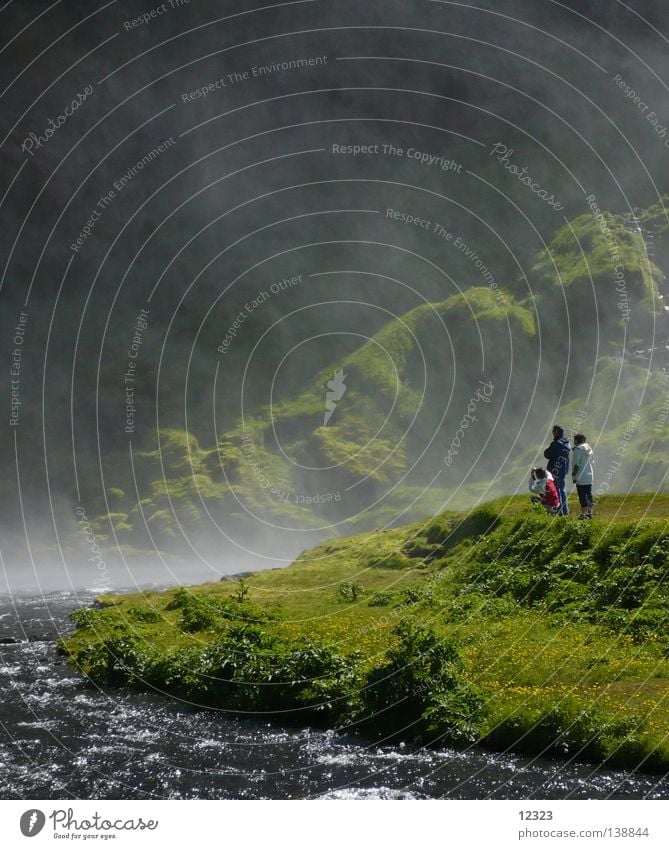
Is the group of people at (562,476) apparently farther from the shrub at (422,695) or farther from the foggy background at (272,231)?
the foggy background at (272,231)

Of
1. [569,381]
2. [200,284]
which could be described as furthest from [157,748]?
[200,284]

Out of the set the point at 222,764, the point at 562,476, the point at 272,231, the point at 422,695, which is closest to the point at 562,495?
the point at 562,476

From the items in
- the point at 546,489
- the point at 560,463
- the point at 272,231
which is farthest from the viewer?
the point at 272,231

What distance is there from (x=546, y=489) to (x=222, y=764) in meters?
18.9

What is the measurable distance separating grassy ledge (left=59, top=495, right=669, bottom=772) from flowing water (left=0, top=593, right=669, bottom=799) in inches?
36.4

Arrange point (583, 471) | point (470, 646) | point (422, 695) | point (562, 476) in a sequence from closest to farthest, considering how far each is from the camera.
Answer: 1. point (422, 695)
2. point (470, 646)
3. point (583, 471)
4. point (562, 476)

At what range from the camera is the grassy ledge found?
22.4 metres

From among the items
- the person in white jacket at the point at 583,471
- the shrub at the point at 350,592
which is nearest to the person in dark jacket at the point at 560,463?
the person in white jacket at the point at 583,471

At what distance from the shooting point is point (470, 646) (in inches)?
1101

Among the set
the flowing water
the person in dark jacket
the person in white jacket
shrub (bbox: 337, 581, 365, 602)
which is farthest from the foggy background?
the flowing water

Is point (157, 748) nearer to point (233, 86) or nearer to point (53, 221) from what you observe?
point (53, 221)

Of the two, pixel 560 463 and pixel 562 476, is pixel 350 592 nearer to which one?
pixel 562 476

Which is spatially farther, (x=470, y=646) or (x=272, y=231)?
(x=272, y=231)

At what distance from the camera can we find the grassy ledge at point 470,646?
73.5 feet
